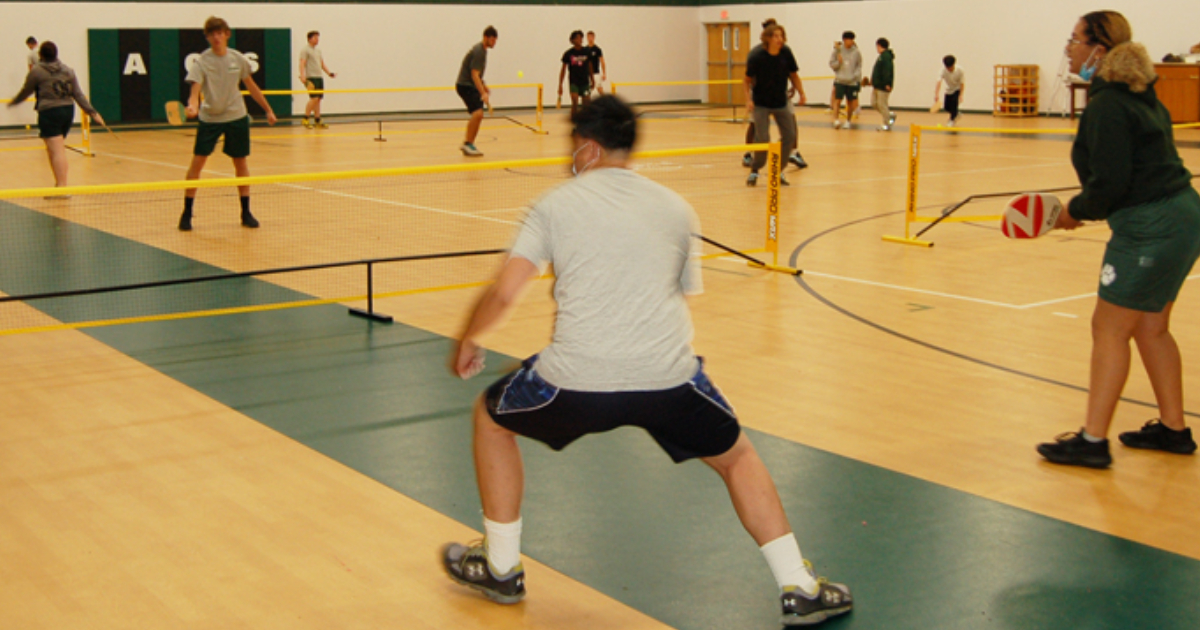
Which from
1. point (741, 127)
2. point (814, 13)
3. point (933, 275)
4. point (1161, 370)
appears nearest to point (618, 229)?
point (1161, 370)

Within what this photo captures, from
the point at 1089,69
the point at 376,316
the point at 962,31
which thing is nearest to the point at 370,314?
the point at 376,316

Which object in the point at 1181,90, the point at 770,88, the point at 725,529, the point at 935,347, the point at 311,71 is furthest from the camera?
the point at 311,71

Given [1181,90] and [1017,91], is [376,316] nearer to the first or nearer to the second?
[1181,90]

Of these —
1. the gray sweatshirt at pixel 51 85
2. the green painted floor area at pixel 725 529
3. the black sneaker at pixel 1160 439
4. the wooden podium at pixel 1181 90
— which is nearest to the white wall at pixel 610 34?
the wooden podium at pixel 1181 90

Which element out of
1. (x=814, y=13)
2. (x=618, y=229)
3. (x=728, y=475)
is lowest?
(x=728, y=475)

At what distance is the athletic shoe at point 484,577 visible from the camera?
157 inches

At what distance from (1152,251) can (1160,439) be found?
98cm

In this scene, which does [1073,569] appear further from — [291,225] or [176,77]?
[176,77]

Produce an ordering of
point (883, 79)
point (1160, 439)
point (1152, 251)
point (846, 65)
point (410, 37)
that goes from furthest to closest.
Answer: point (410, 37)
point (846, 65)
point (883, 79)
point (1160, 439)
point (1152, 251)

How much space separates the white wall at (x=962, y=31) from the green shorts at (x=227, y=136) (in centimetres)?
2177

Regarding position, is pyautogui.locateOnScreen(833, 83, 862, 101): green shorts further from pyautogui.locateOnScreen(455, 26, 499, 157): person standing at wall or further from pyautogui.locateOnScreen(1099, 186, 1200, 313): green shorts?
pyautogui.locateOnScreen(1099, 186, 1200, 313): green shorts

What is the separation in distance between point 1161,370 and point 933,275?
4.65m

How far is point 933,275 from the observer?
32.9 ft

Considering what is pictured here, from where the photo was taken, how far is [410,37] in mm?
32844
